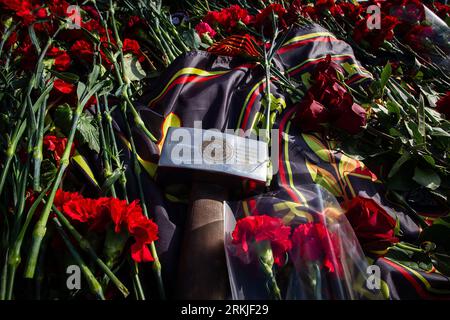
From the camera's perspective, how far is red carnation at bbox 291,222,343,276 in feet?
1.80

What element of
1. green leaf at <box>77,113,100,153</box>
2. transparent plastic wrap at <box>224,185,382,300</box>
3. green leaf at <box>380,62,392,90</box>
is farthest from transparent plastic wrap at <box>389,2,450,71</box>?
green leaf at <box>77,113,100,153</box>

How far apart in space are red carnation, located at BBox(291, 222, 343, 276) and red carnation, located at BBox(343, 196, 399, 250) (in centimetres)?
11

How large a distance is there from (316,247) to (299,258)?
0.03 m

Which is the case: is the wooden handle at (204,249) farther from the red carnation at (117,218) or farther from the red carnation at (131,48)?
the red carnation at (131,48)

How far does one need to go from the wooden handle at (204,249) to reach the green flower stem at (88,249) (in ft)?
0.29

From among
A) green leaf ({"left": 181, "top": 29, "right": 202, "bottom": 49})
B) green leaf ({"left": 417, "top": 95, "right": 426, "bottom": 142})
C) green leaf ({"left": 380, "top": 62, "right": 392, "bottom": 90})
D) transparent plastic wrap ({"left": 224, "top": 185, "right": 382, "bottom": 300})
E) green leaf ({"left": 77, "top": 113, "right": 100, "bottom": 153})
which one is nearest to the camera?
transparent plastic wrap ({"left": 224, "top": 185, "right": 382, "bottom": 300})

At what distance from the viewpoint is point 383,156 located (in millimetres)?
952

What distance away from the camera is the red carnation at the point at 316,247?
549mm

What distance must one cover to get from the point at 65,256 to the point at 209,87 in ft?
1.86

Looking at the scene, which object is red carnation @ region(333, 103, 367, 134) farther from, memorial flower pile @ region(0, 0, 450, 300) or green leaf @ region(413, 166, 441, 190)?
green leaf @ region(413, 166, 441, 190)

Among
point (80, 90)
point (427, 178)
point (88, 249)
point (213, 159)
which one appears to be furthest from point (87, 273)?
point (427, 178)
